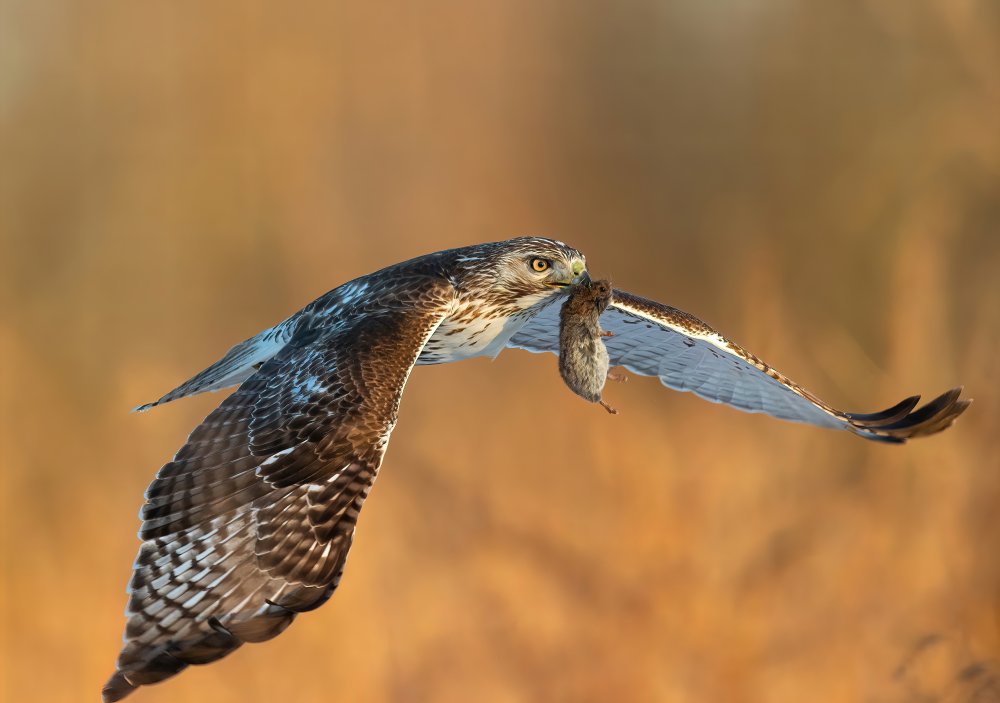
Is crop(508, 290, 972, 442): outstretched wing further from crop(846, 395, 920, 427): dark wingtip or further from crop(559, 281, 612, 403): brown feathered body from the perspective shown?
crop(559, 281, 612, 403): brown feathered body

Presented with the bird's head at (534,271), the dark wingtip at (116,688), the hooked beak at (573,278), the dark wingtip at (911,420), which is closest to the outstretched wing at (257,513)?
the dark wingtip at (116,688)

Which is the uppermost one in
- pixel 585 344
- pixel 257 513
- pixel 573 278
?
pixel 573 278

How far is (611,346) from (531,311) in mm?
1025

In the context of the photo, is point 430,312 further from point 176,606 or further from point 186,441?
point 176,606

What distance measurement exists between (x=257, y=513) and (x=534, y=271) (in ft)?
Answer: 5.13

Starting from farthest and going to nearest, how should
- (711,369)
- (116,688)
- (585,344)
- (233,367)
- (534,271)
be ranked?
(711,369) < (233,367) < (534,271) < (585,344) < (116,688)

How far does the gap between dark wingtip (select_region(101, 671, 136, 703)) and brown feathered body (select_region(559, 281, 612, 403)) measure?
196 cm

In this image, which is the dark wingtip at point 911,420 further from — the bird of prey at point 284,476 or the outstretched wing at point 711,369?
the bird of prey at point 284,476

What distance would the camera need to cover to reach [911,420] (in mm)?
4238

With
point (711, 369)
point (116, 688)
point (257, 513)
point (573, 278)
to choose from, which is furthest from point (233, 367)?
point (711, 369)

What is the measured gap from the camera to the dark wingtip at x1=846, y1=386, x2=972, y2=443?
4094 mm

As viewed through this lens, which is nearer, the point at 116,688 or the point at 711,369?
the point at 116,688

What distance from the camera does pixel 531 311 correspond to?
13.3 ft

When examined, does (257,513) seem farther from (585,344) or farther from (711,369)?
(711,369)
